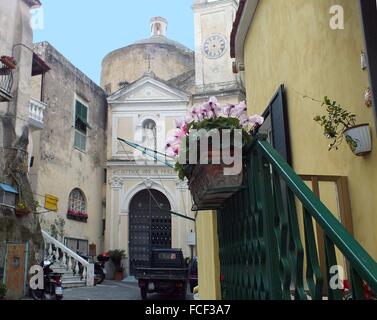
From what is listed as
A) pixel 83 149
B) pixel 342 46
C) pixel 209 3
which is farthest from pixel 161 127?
pixel 342 46

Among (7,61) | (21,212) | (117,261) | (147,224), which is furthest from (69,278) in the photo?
(7,61)

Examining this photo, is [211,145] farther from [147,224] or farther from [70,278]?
[147,224]

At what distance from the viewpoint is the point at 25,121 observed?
13.2 meters

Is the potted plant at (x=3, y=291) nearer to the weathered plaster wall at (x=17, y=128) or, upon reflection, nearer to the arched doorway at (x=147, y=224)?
the weathered plaster wall at (x=17, y=128)

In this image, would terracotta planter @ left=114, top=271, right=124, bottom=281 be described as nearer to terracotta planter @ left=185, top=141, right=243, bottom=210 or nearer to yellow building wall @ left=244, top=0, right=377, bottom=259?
yellow building wall @ left=244, top=0, right=377, bottom=259

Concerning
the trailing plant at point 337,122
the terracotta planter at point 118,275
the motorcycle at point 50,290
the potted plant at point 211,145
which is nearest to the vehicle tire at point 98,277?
the terracotta planter at point 118,275

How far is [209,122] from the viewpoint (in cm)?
273

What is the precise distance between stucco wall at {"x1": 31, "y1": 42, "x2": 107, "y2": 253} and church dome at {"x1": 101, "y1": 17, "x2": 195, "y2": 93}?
13.6 ft

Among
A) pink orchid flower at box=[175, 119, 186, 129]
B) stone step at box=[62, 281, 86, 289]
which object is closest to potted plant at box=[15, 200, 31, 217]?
stone step at box=[62, 281, 86, 289]

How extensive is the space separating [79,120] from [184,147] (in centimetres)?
1733

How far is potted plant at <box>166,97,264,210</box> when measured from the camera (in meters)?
2.62

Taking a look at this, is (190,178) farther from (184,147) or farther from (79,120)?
(79,120)

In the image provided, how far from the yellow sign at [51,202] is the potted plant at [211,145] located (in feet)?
46.6

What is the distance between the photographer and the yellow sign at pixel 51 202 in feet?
53.4
